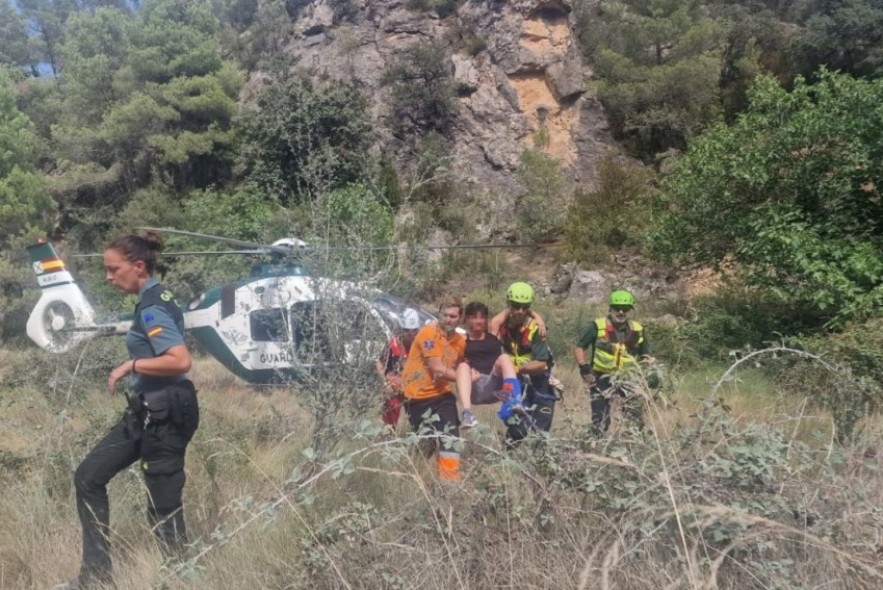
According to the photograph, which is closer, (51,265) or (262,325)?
(262,325)

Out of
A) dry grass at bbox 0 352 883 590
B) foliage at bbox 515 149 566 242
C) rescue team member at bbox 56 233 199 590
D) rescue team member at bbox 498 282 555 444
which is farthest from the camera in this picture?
foliage at bbox 515 149 566 242

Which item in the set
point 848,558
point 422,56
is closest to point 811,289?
point 848,558

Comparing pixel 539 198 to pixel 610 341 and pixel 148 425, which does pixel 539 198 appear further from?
pixel 148 425

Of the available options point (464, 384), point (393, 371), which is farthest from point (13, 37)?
point (464, 384)

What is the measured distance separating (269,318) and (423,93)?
69.0ft

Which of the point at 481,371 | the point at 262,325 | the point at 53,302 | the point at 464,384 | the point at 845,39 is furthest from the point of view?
the point at 845,39

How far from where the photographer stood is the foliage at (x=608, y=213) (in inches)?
862

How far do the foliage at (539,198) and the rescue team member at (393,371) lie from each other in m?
18.2

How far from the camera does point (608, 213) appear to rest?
23219 millimetres

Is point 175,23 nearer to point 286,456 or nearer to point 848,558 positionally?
point 286,456

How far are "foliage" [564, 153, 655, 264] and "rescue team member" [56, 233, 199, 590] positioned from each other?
1838cm

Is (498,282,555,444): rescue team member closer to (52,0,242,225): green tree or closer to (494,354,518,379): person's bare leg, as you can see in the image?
(494,354,518,379): person's bare leg

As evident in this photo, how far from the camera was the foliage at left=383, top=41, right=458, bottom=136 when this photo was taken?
92.5 feet

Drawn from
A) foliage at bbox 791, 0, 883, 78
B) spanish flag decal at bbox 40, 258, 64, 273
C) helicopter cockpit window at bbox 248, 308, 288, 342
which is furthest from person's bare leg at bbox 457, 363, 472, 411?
foliage at bbox 791, 0, 883, 78
